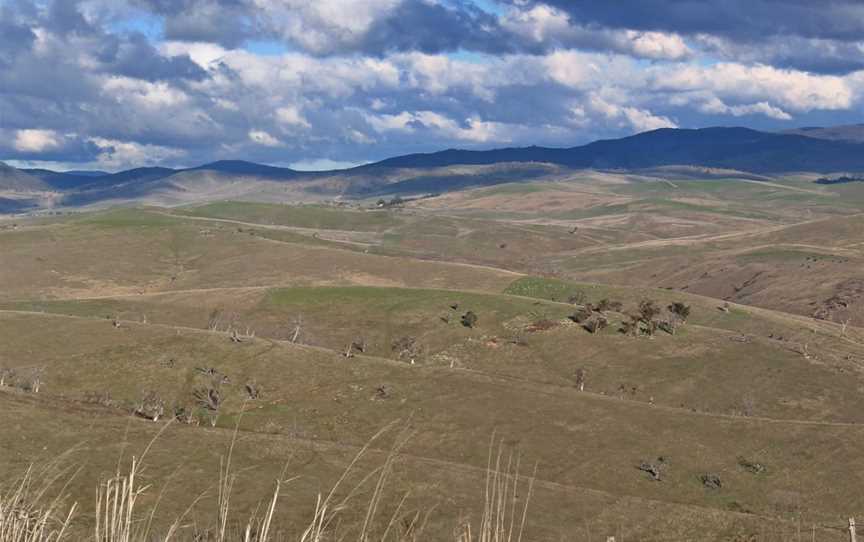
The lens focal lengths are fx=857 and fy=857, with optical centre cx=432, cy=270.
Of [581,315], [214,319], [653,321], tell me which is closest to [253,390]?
[214,319]

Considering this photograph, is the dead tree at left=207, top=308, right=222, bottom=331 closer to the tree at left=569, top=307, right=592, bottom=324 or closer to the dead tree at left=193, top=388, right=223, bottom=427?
the dead tree at left=193, top=388, right=223, bottom=427

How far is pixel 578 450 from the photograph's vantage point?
84312 mm

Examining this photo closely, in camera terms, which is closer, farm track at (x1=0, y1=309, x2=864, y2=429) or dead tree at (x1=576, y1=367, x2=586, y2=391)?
farm track at (x1=0, y1=309, x2=864, y2=429)

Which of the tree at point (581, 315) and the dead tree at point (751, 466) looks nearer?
the dead tree at point (751, 466)

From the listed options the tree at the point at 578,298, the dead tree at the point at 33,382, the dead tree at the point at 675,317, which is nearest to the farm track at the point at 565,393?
the dead tree at the point at 33,382

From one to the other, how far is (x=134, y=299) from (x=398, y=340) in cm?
6332

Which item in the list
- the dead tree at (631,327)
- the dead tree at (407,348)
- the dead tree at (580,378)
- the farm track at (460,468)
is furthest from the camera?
the dead tree at (631,327)

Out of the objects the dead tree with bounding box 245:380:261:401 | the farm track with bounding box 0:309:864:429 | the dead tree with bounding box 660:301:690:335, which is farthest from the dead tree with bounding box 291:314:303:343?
the dead tree with bounding box 660:301:690:335

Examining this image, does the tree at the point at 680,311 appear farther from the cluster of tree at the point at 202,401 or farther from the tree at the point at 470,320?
the cluster of tree at the point at 202,401

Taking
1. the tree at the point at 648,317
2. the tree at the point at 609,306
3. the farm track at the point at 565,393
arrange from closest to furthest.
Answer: the farm track at the point at 565,393 → the tree at the point at 648,317 → the tree at the point at 609,306

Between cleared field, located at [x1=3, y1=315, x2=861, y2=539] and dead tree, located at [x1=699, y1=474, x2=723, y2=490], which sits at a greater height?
cleared field, located at [x1=3, y1=315, x2=861, y2=539]

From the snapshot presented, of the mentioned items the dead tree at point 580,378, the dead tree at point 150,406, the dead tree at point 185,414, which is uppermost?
the dead tree at point 150,406

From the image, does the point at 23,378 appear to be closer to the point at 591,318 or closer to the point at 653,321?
the point at 591,318

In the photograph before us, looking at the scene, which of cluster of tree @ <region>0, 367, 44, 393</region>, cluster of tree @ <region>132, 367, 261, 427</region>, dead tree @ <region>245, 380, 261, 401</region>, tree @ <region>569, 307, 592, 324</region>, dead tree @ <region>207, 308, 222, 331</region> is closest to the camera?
cluster of tree @ <region>132, 367, 261, 427</region>
